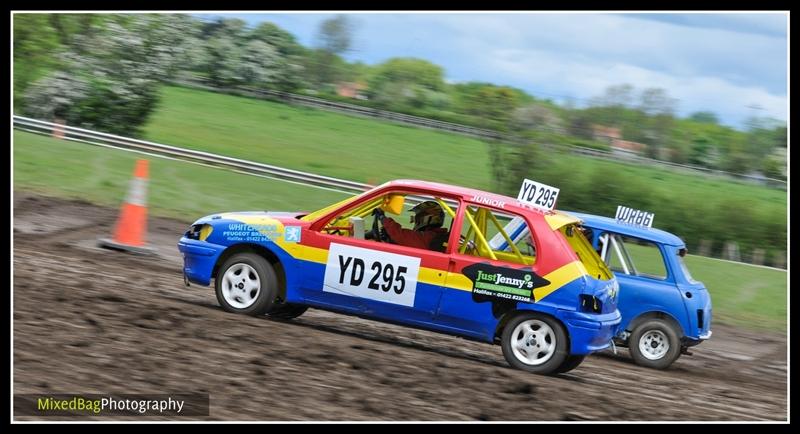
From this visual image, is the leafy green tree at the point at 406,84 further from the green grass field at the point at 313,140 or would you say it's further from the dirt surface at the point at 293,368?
the dirt surface at the point at 293,368

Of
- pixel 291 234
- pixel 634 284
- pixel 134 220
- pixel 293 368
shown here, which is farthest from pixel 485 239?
pixel 134 220

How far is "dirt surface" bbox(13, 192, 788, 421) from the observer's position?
7.53 meters

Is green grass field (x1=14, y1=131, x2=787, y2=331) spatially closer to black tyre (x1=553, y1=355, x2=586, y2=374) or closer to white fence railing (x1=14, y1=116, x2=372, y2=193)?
white fence railing (x1=14, y1=116, x2=372, y2=193)

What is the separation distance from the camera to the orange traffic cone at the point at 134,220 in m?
14.0

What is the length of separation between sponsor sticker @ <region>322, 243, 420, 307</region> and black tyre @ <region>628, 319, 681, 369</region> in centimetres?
358

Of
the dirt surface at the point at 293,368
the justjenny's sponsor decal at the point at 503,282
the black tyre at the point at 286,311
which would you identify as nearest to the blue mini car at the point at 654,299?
the dirt surface at the point at 293,368

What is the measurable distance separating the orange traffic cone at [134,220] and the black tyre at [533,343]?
6281 mm

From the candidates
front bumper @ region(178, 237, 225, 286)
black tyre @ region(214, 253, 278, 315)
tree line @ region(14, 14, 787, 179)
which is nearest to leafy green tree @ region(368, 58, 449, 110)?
tree line @ region(14, 14, 787, 179)

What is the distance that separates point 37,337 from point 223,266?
233cm

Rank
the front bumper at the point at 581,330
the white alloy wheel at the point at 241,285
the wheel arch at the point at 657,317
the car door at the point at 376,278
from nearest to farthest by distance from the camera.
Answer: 1. the front bumper at the point at 581,330
2. the car door at the point at 376,278
3. the white alloy wheel at the point at 241,285
4. the wheel arch at the point at 657,317

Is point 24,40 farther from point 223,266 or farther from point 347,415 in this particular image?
point 347,415

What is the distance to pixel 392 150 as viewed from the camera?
30.9 meters

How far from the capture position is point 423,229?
10234mm
